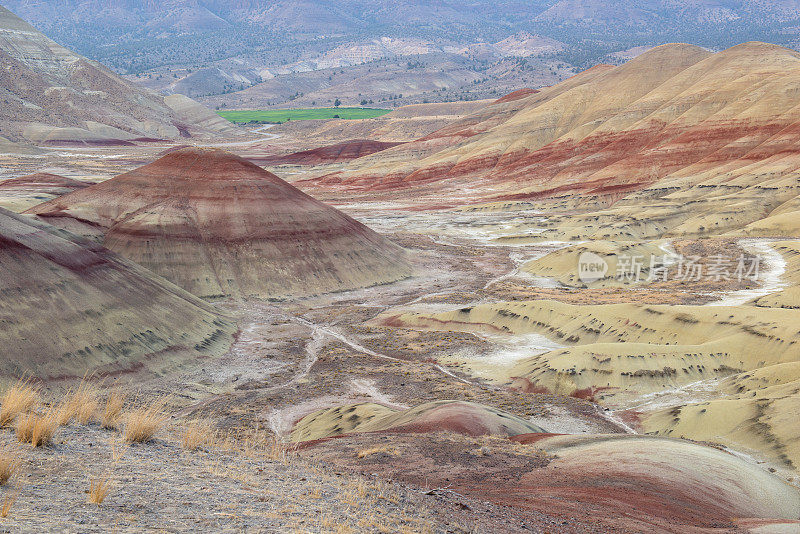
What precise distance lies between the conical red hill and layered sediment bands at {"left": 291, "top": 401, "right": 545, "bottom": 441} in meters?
27.5

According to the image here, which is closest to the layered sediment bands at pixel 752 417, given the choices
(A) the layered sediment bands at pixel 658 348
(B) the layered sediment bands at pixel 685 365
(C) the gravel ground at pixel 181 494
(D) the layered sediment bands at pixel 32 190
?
(B) the layered sediment bands at pixel 685 365

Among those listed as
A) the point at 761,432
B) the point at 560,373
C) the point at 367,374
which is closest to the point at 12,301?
the point at 367,374

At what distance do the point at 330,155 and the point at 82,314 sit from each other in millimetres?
132187

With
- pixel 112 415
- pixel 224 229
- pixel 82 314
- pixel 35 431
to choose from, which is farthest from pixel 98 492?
pixel 224 229

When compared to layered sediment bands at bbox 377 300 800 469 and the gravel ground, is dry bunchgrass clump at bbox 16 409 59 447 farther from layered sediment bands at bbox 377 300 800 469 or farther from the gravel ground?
layered sediment bands at bbox 377 300 800 469

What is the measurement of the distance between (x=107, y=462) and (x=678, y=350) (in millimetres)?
28309

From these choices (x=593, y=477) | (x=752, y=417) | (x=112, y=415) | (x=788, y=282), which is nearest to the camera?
(x=112, y=415)

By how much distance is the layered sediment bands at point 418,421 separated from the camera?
1900cm

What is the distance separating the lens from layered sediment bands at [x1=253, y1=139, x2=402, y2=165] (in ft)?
520

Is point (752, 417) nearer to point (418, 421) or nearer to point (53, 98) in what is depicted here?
point (418, 421)

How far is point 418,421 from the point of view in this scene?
19797 mm

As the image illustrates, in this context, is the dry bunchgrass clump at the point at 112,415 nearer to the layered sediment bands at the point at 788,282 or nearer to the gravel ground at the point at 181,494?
the gravel ground at the point at 181,494

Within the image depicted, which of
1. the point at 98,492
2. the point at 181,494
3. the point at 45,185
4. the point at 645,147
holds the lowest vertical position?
the point at 181,494

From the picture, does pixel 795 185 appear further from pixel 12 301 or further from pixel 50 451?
pixel 50 451
